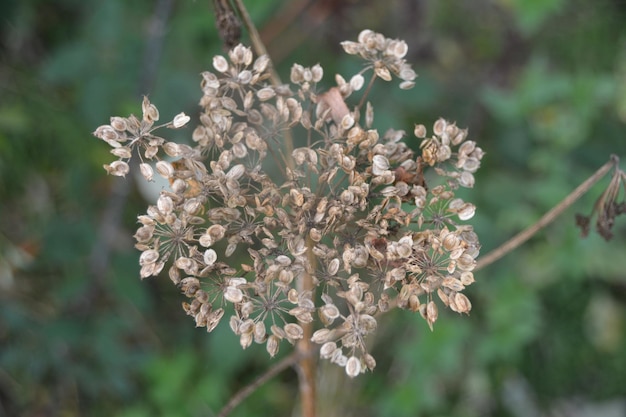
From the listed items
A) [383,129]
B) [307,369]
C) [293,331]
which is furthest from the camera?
[383,129]

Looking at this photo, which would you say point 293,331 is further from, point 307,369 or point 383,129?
point 383,129

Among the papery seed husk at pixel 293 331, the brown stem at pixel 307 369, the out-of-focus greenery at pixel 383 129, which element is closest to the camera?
the papery seed husk at pixel 293 331

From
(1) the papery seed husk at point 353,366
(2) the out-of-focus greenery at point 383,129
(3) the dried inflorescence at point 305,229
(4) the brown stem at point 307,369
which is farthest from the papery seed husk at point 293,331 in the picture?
(2) the out-of-focus greenery at point 383,129

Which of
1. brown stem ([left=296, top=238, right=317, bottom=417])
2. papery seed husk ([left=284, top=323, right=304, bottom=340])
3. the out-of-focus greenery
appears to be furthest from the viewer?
the out-of-focus greenery

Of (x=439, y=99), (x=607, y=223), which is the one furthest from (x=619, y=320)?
(x=607, y=223)

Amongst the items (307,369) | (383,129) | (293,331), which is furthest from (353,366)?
(383,129)

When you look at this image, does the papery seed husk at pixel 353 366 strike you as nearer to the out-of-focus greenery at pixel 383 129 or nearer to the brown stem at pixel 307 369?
the brown stem at pixel 307 369

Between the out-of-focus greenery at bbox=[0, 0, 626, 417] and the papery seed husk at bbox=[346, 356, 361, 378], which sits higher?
the papery seed husk at bbox=[346, 356, 361, 378]

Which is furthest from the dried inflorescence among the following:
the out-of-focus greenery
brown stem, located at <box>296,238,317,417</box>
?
the out-of-focus greenery

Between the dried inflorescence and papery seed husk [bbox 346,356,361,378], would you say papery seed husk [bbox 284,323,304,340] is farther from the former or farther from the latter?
papery seed husk [bbox 346,356,361,378]
